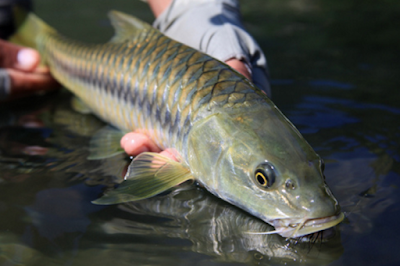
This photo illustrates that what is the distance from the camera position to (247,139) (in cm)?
199

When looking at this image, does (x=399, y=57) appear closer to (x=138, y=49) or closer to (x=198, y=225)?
(x=138, y=49)

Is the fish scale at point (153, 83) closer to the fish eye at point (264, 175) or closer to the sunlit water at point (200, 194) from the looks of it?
the sunlit water at point (200, 194)

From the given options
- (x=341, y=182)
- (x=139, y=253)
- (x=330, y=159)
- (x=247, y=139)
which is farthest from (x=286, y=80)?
(x=139, y=253)

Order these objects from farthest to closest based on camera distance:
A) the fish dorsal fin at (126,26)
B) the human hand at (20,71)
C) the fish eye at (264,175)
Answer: the human hand at (20,71)
the fish dorsal fin at (126,26)
the fish eye at (264,175)

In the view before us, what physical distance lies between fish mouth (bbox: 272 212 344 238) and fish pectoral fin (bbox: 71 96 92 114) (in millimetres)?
2260

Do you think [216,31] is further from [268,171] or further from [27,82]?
[27,82]

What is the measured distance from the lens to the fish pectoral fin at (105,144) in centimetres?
276

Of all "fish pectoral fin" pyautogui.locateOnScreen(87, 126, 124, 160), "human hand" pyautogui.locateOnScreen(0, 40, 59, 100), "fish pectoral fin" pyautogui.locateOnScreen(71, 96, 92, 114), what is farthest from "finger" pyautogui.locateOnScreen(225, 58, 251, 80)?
"human hand" pyautogui.locateOnScreen(0, 40, 59, 100)

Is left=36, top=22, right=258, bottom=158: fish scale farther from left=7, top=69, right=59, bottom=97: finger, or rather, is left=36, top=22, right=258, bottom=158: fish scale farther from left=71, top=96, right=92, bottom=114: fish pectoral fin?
left=7, top=69, right=59, bottom=97: finger

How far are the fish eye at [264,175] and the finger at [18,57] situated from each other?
116 inches

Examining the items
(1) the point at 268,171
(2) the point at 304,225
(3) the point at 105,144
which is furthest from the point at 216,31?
(2) the point at 304,225

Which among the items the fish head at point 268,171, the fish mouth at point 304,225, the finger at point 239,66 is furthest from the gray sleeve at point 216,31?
the fish mouth at point 304,225

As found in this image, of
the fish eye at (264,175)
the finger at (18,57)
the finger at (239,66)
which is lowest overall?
the finger at (18,57)

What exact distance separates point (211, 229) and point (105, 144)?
1214mm
